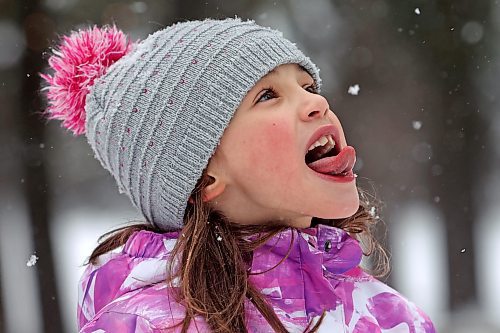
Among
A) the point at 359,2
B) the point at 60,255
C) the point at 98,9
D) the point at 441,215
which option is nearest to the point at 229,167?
the point at 98,9

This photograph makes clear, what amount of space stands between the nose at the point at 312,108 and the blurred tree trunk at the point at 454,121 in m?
5.45

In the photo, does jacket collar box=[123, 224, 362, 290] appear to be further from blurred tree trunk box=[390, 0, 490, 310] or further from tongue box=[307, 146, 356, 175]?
blurred tree trunk box=[390, 0, 490, 310]

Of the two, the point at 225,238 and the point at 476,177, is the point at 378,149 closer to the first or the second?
the point at 476,177

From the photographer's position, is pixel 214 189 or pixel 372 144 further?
pixel 372 144

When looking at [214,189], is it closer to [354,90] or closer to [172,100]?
[172,100]

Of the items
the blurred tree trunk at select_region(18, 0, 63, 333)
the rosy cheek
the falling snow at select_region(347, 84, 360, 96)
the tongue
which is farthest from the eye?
the falling snow at select_region(347, 84, 360, 96)

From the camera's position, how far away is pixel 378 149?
7660mm

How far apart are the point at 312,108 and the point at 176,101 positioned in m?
0.38

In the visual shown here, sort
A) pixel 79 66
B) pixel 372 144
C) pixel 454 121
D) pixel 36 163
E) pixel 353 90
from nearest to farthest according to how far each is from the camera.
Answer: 1. pixel 79 66
2. pixel 36 163
3. pixel 353 90
4. pixel 372 144
5. pixel 454 121

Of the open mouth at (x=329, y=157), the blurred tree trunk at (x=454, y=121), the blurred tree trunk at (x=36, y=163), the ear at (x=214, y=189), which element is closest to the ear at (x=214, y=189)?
the ear at (x=214, y=189)

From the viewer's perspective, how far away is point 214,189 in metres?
2.17

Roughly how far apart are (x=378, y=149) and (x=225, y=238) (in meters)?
5.72

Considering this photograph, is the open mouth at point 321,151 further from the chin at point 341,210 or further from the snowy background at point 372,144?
the snowy background at point 372,144

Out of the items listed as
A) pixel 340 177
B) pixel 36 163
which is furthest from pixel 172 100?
pixel 36 163
